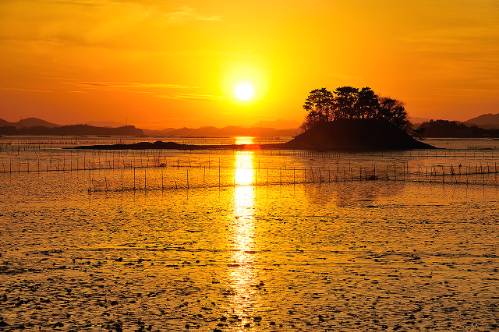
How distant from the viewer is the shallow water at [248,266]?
2042 cm

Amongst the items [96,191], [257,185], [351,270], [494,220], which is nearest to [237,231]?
[351,270]

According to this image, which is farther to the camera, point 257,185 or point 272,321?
point 257,185

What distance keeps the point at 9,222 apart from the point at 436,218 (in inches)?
1203

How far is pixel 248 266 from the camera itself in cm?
2778

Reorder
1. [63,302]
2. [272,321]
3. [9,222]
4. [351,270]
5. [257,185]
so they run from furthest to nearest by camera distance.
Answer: [257,185] < [9,222] < [351,270] < [63,302] < [272,321]

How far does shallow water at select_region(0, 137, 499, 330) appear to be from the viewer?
2042cm

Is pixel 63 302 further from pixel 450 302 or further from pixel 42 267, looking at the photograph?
pixel 450 302

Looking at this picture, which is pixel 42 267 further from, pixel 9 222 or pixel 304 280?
pixel 9 222

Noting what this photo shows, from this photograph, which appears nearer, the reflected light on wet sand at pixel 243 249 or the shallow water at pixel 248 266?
the shallow water at pixel 248 266

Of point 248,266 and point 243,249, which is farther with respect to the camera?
point 243,249

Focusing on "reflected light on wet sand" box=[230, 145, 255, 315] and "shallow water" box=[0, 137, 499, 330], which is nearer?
"shallow water" box=[0, 137, 499, 330]

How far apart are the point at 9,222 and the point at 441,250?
1117 inches

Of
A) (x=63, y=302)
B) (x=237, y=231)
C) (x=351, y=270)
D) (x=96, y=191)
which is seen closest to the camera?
(x=63, y=302)

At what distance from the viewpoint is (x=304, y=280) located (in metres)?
25.2
